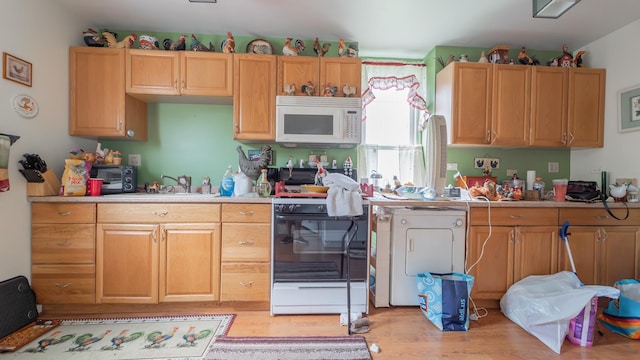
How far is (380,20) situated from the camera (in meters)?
2.53

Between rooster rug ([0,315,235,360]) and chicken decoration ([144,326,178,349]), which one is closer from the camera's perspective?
rooster rug ([0,315,235,360])

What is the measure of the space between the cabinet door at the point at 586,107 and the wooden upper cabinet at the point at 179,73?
340 centimetres

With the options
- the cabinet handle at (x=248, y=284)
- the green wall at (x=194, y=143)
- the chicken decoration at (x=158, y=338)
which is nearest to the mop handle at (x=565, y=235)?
the green wall at (x=194, y=143)

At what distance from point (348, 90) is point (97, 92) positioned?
230 centimetres

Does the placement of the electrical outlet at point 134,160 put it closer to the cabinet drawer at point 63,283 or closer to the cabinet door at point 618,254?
the cabinet drawer at point 63,283

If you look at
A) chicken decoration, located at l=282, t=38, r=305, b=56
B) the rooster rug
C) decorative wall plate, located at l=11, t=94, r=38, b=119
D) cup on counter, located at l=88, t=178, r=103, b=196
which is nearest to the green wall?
chicken decoration, located at l=282, t=38, r=305, b=56

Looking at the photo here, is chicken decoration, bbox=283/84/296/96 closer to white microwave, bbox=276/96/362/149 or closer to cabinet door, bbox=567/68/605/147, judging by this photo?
white microwave, bbox=276/96/362/149

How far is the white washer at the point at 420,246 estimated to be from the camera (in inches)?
91.4

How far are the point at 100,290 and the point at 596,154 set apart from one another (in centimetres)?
479

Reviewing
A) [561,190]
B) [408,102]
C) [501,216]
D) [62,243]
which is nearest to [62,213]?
[62,243]

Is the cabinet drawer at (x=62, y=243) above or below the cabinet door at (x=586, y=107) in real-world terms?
below

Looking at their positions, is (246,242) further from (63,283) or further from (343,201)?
(63,283)

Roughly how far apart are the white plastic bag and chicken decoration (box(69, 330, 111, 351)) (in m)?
3.08

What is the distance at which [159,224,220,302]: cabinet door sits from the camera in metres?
2.20
